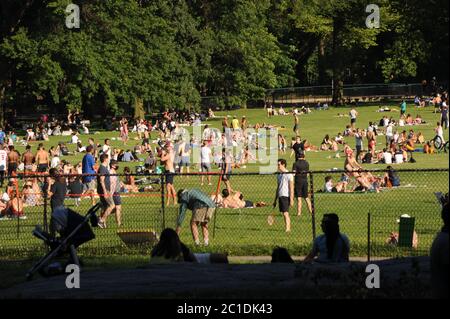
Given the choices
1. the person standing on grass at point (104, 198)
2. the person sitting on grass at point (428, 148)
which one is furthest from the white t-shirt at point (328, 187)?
the person sitting on grass at point (428, 148)

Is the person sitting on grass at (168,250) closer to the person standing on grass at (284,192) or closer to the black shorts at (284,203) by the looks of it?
the person standing on grass at (284,192)

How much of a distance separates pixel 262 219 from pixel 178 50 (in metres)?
49.0

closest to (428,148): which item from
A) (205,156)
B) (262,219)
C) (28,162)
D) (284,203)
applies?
(205,156)

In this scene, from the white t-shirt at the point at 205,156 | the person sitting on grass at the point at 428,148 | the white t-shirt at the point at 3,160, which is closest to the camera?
the white t-shirt at the point at 205,156

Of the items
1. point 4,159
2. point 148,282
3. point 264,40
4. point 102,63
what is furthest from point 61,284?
point 264,40

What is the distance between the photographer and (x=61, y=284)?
15438 millimetres

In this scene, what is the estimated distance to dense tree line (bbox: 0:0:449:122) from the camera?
2584 inches

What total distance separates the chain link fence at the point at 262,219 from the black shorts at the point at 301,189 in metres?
0.42

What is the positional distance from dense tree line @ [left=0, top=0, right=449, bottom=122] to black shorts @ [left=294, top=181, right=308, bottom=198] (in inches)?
1125

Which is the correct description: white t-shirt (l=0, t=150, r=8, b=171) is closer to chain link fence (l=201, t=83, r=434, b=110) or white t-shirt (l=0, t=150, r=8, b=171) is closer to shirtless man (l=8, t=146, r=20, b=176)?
shirtless man (l=8, t=146, r=20, b=176)

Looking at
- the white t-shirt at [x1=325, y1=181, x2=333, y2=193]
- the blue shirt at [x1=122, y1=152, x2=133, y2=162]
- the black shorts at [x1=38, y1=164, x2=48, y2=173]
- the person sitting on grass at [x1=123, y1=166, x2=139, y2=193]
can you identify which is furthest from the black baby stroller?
the blue shirt at [x1=122, y1=152, x2=133, y2=162]

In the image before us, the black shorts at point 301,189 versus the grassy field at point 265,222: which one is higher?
the black shorts at point 301,189

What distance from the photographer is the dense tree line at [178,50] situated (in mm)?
65625
